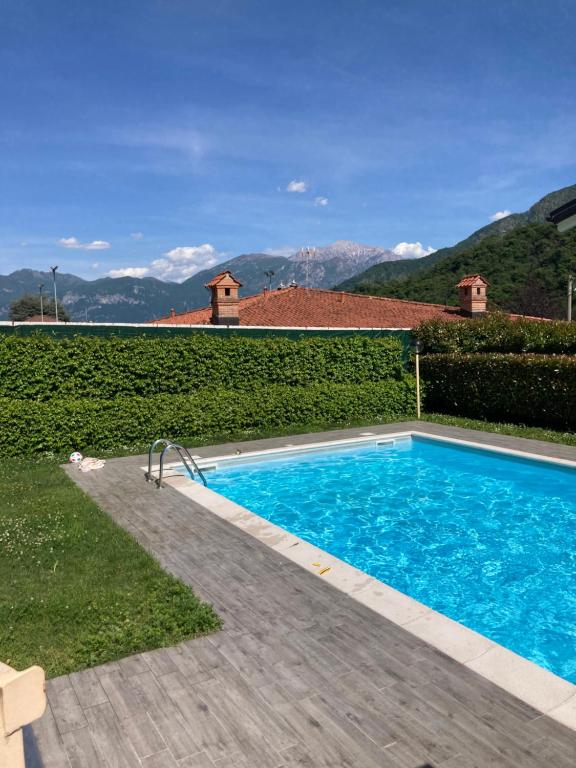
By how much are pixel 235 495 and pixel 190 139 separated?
36.2ft

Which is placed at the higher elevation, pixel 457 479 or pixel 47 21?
pixel 47 21

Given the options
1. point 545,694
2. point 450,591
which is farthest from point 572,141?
point 545,694

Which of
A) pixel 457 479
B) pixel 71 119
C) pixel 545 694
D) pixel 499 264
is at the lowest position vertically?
pixel 457 479

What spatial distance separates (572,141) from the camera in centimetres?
1603

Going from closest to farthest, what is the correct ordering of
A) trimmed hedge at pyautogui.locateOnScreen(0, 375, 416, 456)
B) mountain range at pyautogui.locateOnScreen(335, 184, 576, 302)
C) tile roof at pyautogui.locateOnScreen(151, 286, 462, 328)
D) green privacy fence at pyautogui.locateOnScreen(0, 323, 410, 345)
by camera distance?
trimmed hedge at pyautogui.locateOnScreen(0, 375, 416, 456) → green privacy fence at pyautogui.locateOnScreen(0, 323, 410, 345) → tile roof at pyautogui.locateOnScreen(151, 286, 462, 328) → mountain range at pyautogui.locateOnScreen(335, 184, 576, 302)

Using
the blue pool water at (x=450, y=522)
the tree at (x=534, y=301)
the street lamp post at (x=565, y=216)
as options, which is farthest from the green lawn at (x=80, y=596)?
the tree at (x=534, y=301)

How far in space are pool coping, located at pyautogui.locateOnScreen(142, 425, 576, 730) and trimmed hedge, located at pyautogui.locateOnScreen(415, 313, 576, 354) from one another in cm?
1146

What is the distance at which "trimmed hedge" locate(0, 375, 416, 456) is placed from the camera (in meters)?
11.4

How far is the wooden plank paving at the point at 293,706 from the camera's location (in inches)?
122

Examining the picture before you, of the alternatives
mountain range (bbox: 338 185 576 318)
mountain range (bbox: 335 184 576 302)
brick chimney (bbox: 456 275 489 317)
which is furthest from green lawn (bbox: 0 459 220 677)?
mountain range (bbox: 335 184 576 302)

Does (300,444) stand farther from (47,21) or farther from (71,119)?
(71,119)

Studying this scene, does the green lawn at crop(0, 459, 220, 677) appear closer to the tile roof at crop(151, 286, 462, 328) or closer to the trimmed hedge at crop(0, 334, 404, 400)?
the trimmed hedge at crop(0, 334, 404, 400)

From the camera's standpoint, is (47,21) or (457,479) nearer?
(457,479)

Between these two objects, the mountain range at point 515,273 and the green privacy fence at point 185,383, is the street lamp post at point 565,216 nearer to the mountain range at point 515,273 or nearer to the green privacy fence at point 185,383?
the green privacy fence at point 185,383
